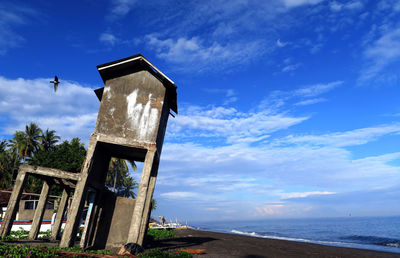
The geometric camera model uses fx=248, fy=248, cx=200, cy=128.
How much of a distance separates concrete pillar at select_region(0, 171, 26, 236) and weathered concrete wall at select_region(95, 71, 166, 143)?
14.4 ft

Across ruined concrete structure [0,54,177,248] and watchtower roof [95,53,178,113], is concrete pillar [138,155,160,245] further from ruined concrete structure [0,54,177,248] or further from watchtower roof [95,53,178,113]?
watchtower roof [95,53,178,113]

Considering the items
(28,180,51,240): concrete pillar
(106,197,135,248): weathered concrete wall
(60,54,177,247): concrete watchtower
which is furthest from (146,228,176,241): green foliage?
(60,54,177,247): concrete watchtower

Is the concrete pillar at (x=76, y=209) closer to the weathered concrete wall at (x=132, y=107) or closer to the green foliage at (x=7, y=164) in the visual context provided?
the weathered concrete wall at (x=132, y=107)

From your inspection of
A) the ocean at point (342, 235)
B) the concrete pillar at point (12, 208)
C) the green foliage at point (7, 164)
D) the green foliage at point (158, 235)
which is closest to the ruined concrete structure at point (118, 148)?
the concrete pillar at point (12, 208)

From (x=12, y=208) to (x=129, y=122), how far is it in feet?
22.5

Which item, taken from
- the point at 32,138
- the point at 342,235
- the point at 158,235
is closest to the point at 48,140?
the point at 32,138

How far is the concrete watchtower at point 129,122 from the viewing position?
38.7ft

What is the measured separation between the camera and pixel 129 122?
1279 centimetres

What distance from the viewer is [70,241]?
37.7ft

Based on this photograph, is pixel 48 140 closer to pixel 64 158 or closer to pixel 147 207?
pixel 64 158

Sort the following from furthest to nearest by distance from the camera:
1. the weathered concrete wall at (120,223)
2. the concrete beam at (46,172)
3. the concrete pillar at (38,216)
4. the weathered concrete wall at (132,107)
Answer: the concrete pillar at (38,216) → the weathered concrete wall at (120,223) → the weathered concrete wall at (132,107) → the concrete beam at (46,172)

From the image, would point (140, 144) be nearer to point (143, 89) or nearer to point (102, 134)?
point (102, 134)

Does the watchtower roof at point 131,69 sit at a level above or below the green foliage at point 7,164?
above

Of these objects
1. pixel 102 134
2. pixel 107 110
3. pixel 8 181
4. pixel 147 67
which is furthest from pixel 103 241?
pixel 8 181
